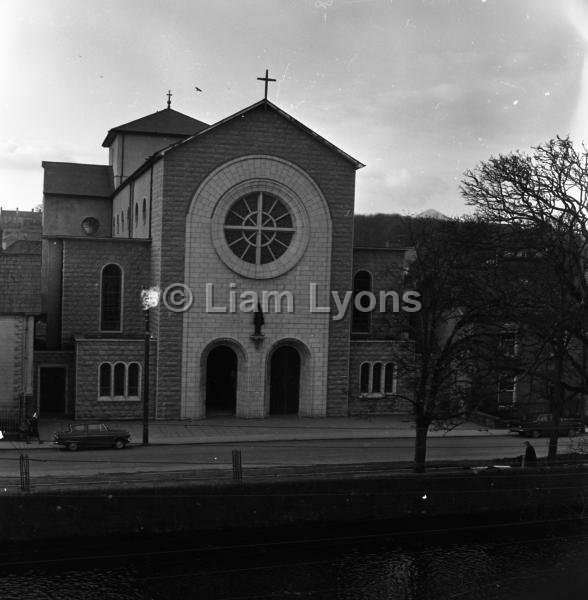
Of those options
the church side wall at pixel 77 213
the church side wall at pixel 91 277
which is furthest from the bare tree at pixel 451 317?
the church side wall at pixel 77 213

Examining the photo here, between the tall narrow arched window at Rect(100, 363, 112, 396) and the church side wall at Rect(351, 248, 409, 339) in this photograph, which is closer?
the tall narrow arched window at Rect(100, 363, 112, 396)

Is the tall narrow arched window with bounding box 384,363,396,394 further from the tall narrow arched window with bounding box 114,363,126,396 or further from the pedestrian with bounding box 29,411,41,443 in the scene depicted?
the pedestrian with bounding box 29,411,41,443

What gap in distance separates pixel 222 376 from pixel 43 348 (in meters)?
8.95

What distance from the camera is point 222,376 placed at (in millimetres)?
38281

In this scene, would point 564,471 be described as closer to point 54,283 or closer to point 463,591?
point 463,591

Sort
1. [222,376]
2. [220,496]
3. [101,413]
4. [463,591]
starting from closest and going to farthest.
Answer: [463,591]
[220,496]
[101,413]
[222,376]

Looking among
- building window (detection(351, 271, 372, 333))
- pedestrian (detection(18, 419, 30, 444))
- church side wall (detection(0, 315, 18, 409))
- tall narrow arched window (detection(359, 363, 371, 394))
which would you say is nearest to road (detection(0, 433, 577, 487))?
pedestrian (detection(18, 419, 30, 444))

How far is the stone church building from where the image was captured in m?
35.7

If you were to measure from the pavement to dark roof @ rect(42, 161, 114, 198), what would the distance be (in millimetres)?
20342

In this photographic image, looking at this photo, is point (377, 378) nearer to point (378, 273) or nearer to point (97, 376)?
point (378, 273)

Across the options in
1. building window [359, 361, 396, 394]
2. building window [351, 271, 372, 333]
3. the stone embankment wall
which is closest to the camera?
the stone embankment wall

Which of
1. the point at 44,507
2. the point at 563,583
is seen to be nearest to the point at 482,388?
the point at 563,583

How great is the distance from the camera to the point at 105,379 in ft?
117

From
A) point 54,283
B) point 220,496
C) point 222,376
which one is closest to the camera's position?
point 220,496
